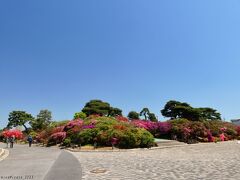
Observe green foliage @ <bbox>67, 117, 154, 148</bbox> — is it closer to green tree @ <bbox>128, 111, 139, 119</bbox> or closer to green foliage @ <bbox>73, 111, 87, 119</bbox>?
green foliage @ <bbox>73, 111, 87, 119</bbox>

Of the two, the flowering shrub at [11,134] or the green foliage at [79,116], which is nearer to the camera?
the flowering shrub at [11,134]

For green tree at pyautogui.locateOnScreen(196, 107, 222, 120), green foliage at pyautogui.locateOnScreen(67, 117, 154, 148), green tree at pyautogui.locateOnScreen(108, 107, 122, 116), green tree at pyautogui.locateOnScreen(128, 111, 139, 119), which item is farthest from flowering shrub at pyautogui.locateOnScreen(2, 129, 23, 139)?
green tree at pyautogui.locateOnScreen(196, 107, 222, 120)

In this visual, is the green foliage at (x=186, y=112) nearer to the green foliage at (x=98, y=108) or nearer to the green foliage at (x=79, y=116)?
the green foliage at (x=98, y=108)

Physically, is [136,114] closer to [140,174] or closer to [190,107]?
[190,107]

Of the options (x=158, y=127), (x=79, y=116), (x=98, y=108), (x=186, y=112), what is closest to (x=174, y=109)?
(x=186, y=112)

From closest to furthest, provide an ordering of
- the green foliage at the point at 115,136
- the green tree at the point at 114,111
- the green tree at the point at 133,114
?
the green foliage at the point at 115,136 < the green tree at the point at 114,111 < the green tree at the point at 133,114

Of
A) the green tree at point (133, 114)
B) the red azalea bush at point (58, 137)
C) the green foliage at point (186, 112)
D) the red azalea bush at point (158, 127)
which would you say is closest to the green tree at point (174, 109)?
the green foliage at point (186, 112)

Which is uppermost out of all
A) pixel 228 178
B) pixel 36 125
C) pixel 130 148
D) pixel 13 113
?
pixel 13 113

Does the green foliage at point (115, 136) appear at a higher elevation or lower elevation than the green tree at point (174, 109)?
lower

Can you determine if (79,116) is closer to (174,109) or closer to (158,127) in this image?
(158,127)

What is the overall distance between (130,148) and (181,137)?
10.5 m

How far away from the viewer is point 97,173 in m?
11.6

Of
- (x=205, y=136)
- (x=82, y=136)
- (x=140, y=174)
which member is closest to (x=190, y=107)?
(x=205, y=136)

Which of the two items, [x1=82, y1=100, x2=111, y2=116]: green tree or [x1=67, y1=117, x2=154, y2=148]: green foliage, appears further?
[x1=82, y1=100, x2=111, y2=116]: green tree
